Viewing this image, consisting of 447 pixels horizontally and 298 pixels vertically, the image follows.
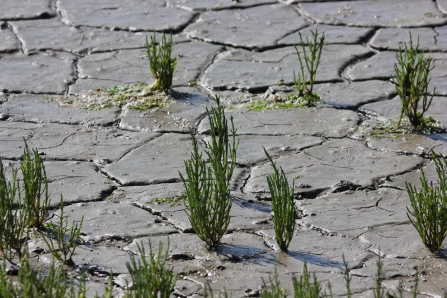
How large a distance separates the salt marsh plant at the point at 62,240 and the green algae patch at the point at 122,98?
1937mm

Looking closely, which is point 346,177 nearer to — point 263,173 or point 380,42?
point 263,173

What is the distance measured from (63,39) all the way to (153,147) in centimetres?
245

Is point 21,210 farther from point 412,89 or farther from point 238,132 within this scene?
point 412,89

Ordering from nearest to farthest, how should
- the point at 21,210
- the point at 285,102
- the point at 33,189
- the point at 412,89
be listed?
the point at 33,189, the point at 21,210, the point at 412,89, the point at 285,102

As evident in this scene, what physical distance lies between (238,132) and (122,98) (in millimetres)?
1048

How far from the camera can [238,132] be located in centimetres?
582

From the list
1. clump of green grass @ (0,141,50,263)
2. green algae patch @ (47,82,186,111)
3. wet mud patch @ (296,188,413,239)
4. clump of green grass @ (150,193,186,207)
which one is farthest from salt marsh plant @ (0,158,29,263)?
green algae patch @ (47,82,186,111)

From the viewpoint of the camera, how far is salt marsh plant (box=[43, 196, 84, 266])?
157 inches

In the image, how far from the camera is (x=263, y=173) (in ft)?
17.0

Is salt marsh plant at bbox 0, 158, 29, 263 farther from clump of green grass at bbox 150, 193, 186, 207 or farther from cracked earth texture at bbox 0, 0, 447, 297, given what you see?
clump of green grass at bbox 150, 193, 186, 207

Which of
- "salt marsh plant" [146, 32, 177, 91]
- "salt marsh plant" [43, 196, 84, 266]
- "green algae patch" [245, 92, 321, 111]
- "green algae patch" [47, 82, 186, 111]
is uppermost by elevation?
"salt marsh plant" [146, 32, 177, 91]

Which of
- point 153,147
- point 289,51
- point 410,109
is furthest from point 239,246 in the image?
point 289,51

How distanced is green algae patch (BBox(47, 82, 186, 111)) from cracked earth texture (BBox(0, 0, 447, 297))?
103mm

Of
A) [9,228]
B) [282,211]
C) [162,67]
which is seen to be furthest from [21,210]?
[162,67]
